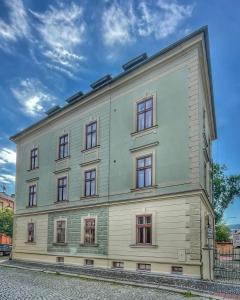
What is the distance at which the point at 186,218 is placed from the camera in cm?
1762

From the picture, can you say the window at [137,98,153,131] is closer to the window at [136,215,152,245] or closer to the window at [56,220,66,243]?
the window at [136,215,152,245]

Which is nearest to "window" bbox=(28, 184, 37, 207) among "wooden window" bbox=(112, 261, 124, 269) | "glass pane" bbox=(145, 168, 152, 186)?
"wooden window" bbox=(112, 261, 124, 269)

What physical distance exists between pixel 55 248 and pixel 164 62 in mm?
15382

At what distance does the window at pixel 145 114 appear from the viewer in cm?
2089

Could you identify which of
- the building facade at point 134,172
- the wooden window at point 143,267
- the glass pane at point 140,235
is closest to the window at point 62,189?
the building facade at point 134,172

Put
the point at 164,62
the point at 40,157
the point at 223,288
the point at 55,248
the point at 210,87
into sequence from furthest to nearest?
the point at 40,157
the point at 55,248
the point at 210,87
the point at 164,62
the point at 223,288

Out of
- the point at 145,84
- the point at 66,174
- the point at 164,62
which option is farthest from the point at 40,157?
the point at 164,62

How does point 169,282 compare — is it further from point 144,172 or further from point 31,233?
point 31,233

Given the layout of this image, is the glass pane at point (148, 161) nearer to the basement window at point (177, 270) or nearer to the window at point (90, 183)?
the window at point (90, 183)

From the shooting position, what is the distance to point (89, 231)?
23.4m

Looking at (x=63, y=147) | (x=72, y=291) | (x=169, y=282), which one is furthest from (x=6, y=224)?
(x=72, y=291)

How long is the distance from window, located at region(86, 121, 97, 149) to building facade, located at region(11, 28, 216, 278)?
0.08m

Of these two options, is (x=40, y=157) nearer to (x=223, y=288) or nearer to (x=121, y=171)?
(x=121, y=171)

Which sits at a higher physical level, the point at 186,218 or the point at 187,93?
the point at 187,93
